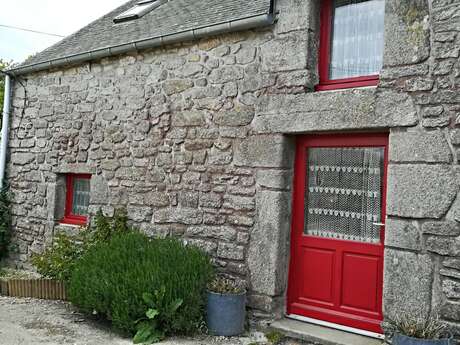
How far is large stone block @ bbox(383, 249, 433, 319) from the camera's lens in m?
3.80

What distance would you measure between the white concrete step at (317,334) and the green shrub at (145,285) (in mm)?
855

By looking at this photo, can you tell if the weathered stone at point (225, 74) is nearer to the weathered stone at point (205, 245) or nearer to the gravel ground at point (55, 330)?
the weathered stone at point (205, 245)

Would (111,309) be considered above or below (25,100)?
below

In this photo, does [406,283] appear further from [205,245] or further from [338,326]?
[205,245]

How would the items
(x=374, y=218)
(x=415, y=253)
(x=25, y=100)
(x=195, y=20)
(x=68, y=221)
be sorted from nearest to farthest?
(x=415, y=253) → (x=374, y=218) → (x=195, y=20) → (x=68, y=221) → (x=25, y=100)

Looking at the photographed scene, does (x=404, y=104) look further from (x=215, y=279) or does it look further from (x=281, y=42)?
(x=215, y=279)

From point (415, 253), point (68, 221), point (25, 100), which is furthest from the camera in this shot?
point (25, 100)

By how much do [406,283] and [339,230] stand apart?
33.4 inches

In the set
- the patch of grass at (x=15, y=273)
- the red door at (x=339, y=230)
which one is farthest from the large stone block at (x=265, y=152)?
the patch of grass at (x=15, y=273)

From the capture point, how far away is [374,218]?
14.2ft

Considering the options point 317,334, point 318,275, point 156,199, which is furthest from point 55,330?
point 318,275

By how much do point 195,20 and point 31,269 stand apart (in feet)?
15.2

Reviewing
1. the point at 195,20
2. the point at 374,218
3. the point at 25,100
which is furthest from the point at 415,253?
the point at 25,100

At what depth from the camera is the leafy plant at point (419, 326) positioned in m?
3.49
